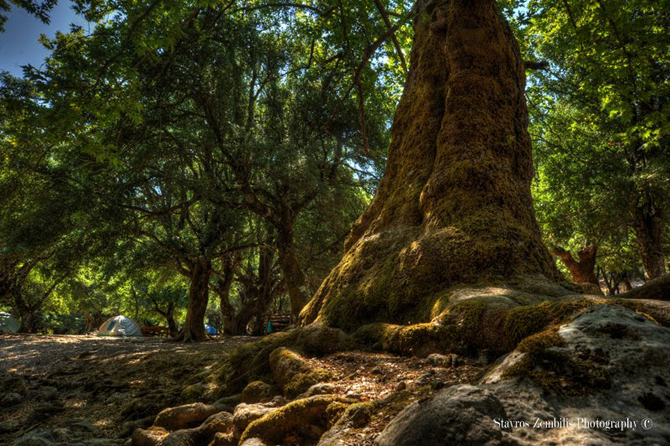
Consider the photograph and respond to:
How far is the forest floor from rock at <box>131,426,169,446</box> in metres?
0.48

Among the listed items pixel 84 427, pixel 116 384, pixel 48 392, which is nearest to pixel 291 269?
pixel 116 384

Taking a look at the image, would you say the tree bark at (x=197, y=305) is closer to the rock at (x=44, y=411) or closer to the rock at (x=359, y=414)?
the rock at (x=44, y=411)

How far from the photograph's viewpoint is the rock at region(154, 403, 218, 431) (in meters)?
3.96

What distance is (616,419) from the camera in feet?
5.13

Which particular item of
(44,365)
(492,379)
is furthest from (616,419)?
(44,365)

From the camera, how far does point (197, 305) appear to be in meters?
16.0

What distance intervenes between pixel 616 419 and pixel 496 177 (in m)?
4.03

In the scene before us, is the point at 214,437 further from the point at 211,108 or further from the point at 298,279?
the point at 211,108

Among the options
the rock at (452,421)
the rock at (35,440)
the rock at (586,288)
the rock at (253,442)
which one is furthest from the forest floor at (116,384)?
the rock at (586,288)

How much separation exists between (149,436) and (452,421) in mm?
3366

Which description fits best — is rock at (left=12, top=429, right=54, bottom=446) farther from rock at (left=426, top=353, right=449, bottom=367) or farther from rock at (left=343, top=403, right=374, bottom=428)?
rock at (left=426, top=353, right=449, bottom=367)

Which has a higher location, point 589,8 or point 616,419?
point 589,8

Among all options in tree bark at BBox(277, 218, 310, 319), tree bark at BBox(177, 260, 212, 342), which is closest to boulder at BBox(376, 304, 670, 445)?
tree bark at BBox(277, 218, 310, 319)

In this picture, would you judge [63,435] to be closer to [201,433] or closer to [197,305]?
[201,433]
